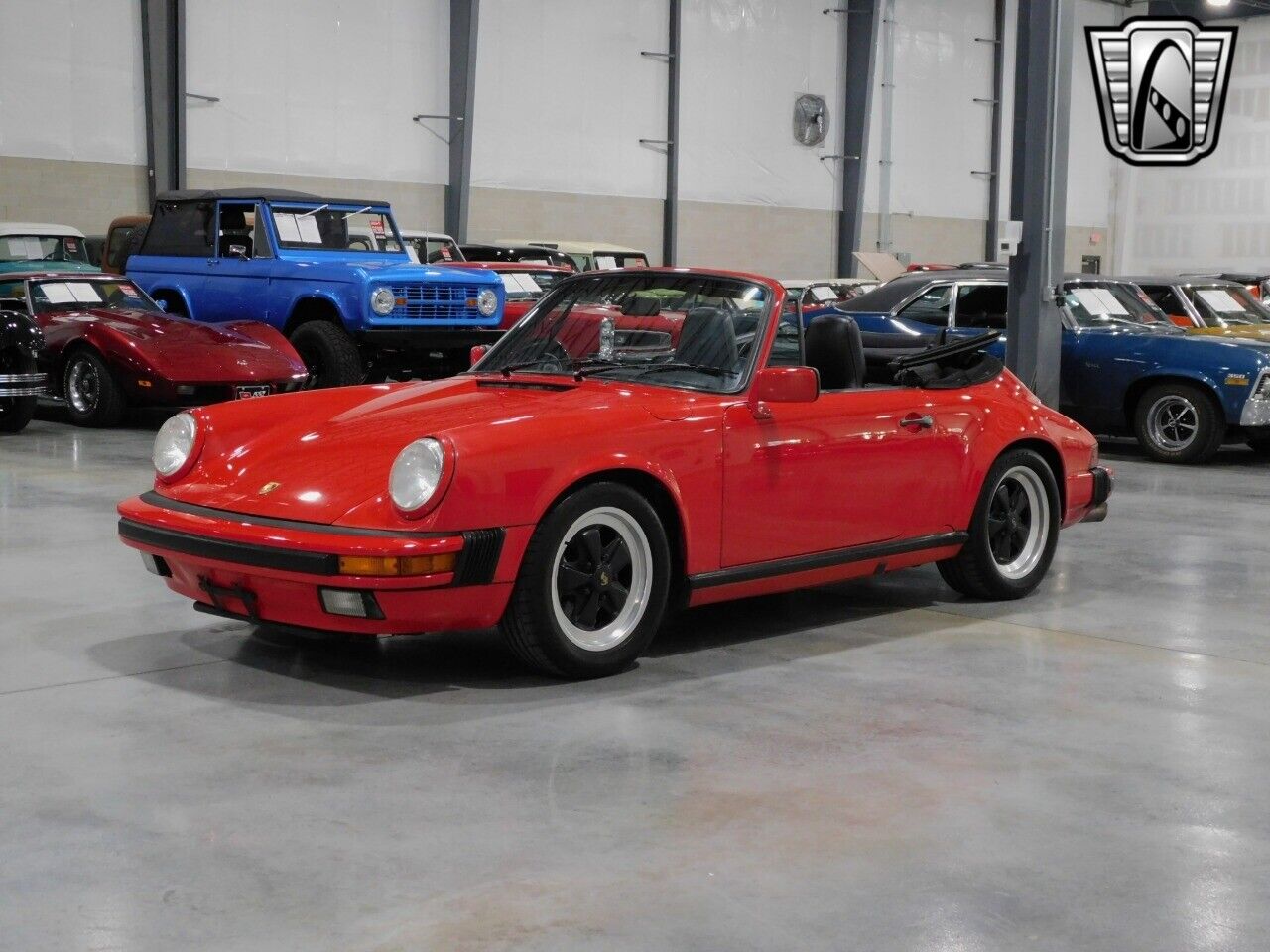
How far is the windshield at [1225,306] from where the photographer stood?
13086 mm

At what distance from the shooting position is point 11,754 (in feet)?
12.7

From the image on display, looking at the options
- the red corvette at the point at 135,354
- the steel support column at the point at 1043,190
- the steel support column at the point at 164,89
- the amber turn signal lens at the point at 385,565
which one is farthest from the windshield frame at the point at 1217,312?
the steel support column at the point at 164,89

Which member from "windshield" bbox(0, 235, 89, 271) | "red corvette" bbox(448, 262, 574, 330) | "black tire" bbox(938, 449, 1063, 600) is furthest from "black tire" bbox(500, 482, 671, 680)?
"windshield" bbox(0, 235, 89, 271)

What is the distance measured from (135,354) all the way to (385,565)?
7.93 m

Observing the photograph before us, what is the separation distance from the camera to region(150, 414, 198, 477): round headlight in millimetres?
4949

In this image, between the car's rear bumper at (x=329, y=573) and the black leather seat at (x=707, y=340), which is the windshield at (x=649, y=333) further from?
the car's rear bumper at (x=329, y=573)

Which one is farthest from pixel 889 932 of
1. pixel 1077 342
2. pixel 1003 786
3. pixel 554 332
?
pixel 1077 342

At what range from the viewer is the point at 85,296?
1248cm

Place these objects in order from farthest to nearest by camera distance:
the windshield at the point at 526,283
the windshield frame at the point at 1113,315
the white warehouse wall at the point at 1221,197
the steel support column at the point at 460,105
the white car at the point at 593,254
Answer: the white warehouse wall at the point at 1221,197 → the steel support column at the point at 460,105 → the white car at the point at 593,254 → the windshield at the point at 526,283 → the windshield frame at the point at 1113,315

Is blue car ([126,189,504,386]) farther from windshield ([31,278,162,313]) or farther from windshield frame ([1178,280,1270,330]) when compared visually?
windshield frame ([1178,280,1270,330])

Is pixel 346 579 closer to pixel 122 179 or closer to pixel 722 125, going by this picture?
pixel 122 179

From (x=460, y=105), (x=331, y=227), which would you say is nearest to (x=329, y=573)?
(x=331, y=227)

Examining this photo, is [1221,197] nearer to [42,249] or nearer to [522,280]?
[522,280]

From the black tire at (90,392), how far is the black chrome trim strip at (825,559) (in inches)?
311
